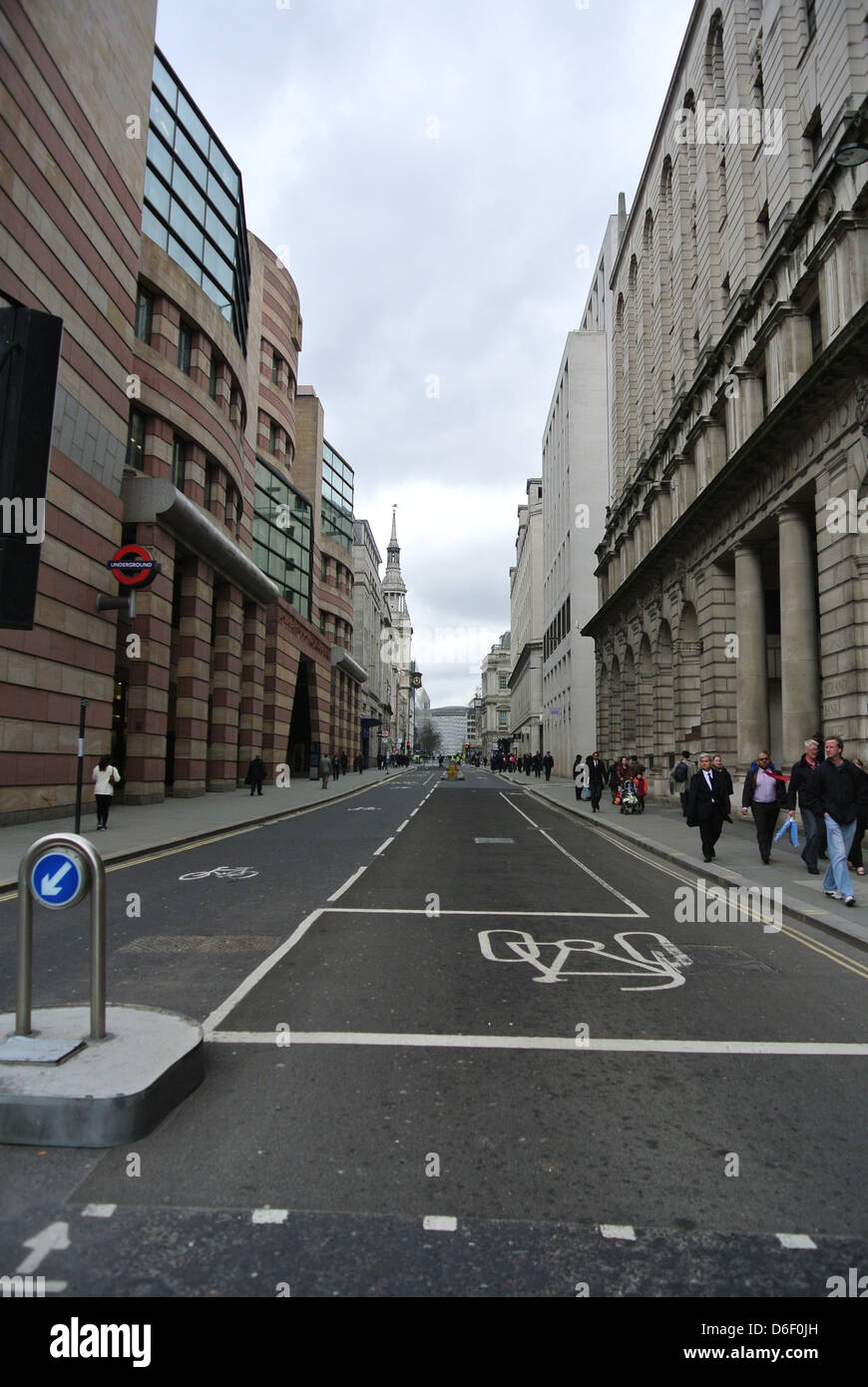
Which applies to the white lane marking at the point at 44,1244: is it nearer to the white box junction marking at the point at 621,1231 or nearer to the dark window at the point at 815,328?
the white box junction marking at the point at 621,1231

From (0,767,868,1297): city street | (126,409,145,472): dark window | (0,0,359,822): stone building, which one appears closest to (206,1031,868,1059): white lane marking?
(0,767,868,1297): city street

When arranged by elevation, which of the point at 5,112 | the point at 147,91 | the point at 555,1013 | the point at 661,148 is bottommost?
the point at 555,1013

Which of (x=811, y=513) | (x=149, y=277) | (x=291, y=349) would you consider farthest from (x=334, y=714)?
(x=811, y=513)

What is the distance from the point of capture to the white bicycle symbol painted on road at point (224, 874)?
40.0 ft

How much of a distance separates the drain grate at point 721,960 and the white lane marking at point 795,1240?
13.2ft

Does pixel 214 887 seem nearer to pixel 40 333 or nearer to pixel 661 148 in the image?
pixel 40 333

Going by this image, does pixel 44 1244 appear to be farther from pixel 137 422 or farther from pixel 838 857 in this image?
pixel 137 422

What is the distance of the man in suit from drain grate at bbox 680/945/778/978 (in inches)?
233

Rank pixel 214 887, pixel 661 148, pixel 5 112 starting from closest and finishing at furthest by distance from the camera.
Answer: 1. pixel 214 887
2. pixel 5 112
3. pixel 661 148

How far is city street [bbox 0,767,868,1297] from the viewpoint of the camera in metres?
2.95

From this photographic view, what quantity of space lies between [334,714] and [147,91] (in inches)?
1973

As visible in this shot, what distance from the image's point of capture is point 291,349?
173 ft

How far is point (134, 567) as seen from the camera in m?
22.4

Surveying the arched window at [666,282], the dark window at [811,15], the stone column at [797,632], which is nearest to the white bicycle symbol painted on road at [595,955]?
the stone column at [797,632]
